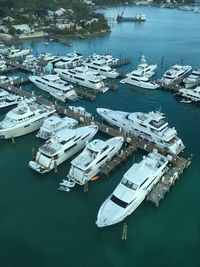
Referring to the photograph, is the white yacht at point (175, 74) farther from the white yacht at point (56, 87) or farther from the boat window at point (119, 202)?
the boat window at point (119, 202)

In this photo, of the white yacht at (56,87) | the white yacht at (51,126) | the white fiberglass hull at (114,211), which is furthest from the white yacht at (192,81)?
the white fiberglass hull at (114,211)

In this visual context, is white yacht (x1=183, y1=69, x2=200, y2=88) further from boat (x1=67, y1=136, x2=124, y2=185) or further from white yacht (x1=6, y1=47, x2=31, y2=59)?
white yacht (x1=6, y1=47, x2=31, y2=59)

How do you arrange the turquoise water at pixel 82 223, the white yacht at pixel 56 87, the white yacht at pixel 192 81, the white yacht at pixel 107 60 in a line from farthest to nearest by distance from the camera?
the white yacht at pixel 107 60
the white yacht at pixel 192 81
the white yacht at pixel 56 87
the turquoise water at pixel 82 223

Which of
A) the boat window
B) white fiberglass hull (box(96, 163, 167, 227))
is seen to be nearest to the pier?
white fiberglass hull (box(96, 163, 167, 227))

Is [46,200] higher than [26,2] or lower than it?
lower

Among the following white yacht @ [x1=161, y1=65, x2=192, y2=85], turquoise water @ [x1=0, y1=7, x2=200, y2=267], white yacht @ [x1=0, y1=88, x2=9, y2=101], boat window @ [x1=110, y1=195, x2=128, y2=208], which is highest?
white yacht @ [x1=0, y1=88, x2=9, y2=101]

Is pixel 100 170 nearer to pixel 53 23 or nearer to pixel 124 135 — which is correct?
pixel 124 135

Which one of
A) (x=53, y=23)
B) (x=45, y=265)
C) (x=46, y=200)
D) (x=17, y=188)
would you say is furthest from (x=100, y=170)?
(x=53, y=23)
